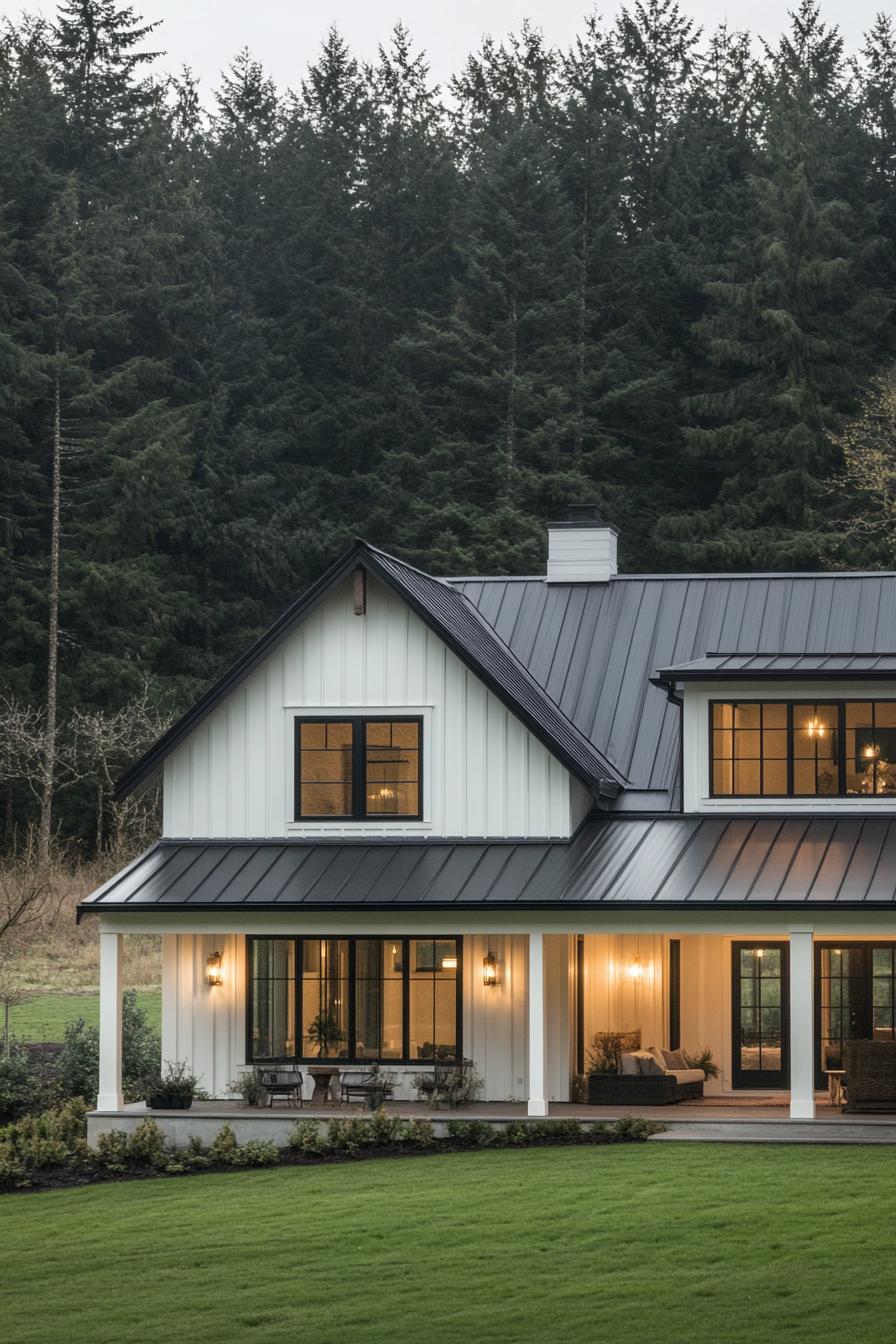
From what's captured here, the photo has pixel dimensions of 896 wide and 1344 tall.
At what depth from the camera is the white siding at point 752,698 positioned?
2144 centimetres

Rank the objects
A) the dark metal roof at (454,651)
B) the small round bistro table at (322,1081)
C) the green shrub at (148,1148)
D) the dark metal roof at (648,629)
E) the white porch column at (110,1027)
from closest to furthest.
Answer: the green shrub at (148,1148)
the white porch column at (110,1027)
the small round bistro table at (322,1081)
the dark metal roof at (454,651)
the dark metal roof at (648,629)

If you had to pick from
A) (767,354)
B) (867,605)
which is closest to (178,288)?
(767,354)

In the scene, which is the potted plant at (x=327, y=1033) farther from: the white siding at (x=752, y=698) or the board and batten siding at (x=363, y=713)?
the white siding at (x=752, y=698)

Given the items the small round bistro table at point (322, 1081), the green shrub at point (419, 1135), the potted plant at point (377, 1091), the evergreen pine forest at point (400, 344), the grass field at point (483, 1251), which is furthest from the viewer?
the evergreen pine forest at point (400, 344)

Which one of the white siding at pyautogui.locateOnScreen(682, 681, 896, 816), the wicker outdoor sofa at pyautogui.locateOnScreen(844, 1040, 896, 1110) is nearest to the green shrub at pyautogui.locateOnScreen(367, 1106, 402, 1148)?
the wicker outdoor sofa at pyautogui.locateOnScreen(844, 1040, 896, 1110)

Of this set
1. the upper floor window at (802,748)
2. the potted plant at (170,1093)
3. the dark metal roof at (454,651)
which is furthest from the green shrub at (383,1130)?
the upper floor window at (802,748)

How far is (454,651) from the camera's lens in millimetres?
21562

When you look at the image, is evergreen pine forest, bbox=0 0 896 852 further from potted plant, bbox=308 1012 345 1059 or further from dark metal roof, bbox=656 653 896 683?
potted plant, bbox=308 1012 345 1059

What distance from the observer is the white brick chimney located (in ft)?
85.4

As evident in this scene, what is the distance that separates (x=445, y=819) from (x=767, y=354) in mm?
28570

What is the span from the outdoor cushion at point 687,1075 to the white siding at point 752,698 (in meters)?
2.82

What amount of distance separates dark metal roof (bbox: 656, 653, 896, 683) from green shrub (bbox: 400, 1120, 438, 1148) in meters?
5.61

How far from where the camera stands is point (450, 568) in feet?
150

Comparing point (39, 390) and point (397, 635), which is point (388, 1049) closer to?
point (397, 635)
